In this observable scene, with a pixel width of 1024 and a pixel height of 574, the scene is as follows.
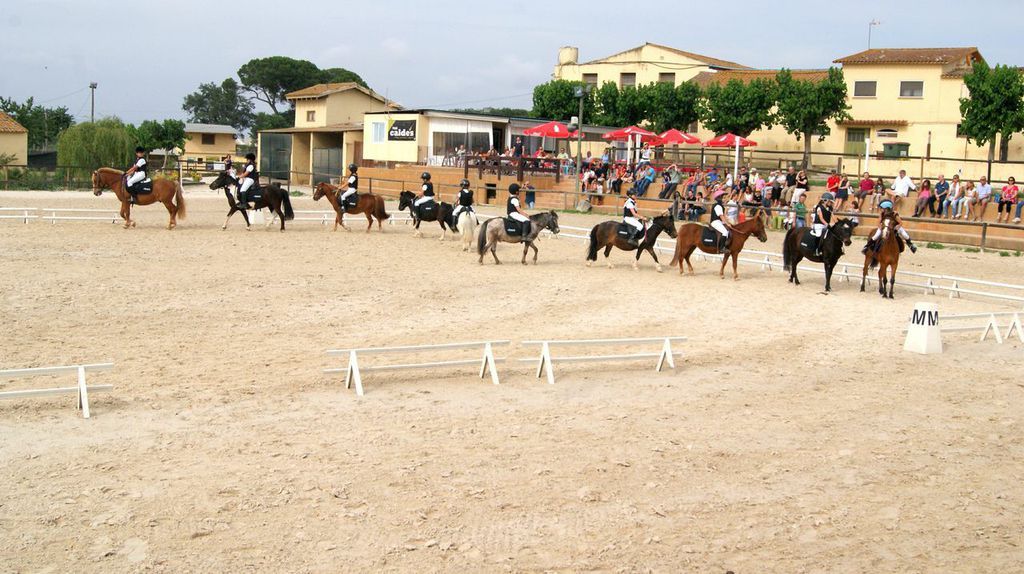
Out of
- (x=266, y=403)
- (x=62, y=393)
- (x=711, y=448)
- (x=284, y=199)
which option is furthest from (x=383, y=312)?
(x=284, y=199)

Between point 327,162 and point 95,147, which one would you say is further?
Answer: point 327,162

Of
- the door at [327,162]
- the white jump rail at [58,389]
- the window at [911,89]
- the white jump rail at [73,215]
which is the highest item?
the window at [911,89]

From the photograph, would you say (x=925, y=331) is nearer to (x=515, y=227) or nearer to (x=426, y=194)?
(x=515, y=227)

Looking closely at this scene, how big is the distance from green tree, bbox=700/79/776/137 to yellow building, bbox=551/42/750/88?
35.4 ft

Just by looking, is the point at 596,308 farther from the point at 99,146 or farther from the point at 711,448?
the point at 99,146

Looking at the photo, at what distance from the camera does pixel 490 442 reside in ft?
27.5

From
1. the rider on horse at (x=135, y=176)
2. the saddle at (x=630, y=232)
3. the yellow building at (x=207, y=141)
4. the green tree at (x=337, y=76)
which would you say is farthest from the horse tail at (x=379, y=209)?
the green tree at (x=337, y=76)

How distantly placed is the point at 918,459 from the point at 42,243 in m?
18.1

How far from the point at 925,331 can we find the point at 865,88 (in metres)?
36.1

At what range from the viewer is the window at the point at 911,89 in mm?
44281

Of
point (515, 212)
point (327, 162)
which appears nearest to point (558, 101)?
point (327, 162)

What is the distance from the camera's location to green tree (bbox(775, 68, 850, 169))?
42.8 metres

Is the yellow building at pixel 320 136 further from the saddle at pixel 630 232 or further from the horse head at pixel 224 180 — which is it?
the saddle at pixel 630 232

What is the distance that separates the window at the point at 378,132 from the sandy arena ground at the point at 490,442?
101 feet
